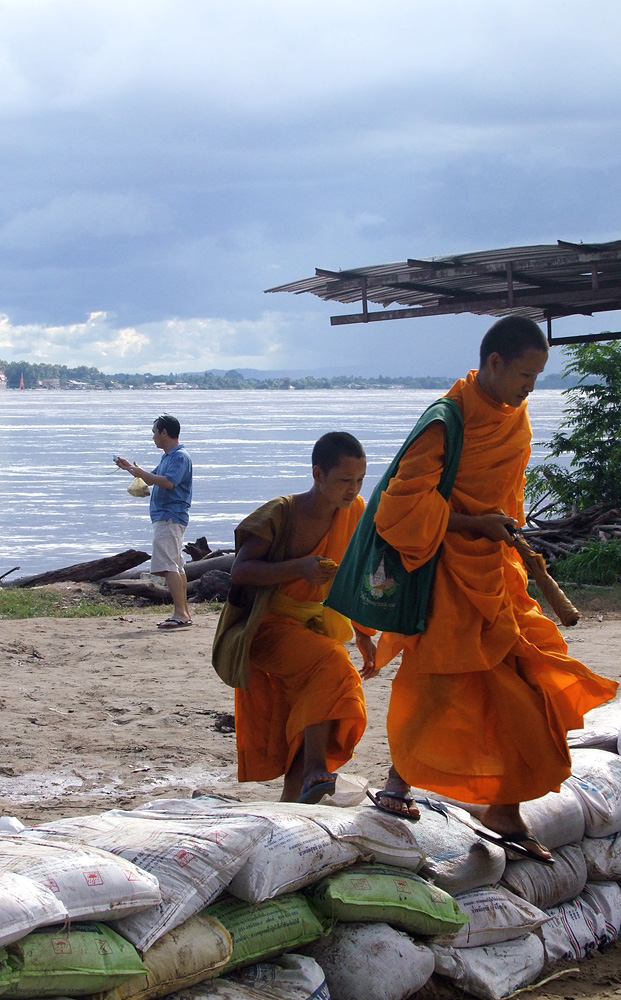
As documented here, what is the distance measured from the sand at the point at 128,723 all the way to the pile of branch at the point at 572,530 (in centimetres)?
282

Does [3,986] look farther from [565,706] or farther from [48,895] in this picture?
[565,706]

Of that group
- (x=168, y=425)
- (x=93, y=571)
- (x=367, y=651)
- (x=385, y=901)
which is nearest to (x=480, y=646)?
(x=367, y=651)

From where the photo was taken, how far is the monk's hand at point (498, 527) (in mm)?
3088

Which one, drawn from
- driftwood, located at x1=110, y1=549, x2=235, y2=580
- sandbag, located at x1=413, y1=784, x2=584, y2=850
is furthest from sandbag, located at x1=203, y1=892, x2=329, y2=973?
driftwood, located at x1=110, y1=549, x2=235, y2=580

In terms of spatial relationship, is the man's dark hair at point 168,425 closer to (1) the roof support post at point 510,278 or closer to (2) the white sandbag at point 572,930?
(1) the roof support post at point 510,278

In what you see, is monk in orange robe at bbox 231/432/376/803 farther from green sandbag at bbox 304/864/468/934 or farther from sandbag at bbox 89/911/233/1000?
sandbag at bbox 89/911/233/1000

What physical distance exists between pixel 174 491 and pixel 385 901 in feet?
19.1

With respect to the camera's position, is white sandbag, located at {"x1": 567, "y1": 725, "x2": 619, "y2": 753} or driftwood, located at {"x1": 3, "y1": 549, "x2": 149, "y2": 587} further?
driftwood, located at {"x1": 3, "y1": 549, "x2": 149, "y2": 587}

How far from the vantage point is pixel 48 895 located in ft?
7.35

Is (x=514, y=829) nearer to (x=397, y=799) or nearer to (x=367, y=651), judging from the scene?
(x=397, y=799)

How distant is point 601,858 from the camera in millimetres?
3502

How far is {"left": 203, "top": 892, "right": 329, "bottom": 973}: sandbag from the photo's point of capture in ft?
8.46

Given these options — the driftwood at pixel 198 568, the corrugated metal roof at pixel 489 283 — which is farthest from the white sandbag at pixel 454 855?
the driftwood at pixel 198 568

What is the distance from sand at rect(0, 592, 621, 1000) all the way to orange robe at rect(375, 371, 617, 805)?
615 mm
